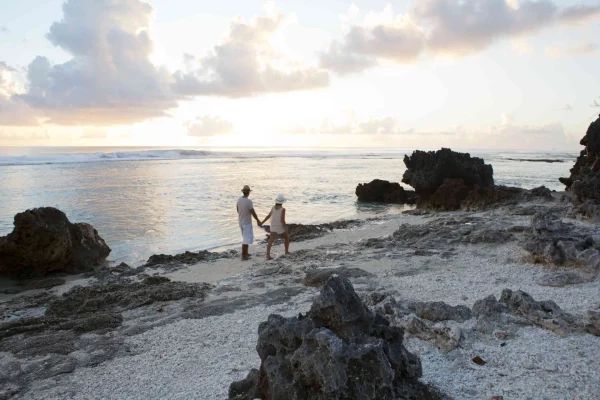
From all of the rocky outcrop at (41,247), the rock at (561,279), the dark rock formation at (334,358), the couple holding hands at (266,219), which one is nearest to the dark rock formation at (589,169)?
the rock at (561,279)

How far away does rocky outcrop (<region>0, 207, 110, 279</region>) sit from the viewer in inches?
332

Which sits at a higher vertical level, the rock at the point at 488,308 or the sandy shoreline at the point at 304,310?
the rock at the point at 488,308

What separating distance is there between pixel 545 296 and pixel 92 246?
8.55 meters

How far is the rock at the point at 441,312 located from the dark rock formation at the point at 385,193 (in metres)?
16.0

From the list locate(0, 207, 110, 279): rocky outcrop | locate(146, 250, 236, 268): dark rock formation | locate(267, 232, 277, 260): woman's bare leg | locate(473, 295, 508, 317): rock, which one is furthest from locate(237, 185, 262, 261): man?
locate(473, 295, 508, 317): rock

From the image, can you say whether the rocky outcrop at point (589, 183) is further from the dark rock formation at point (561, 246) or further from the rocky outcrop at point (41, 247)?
the rocky outcrop at point (41, 247)

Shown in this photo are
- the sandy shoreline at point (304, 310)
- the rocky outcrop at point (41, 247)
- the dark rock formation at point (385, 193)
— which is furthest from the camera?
the dark rock formation at point (385, 193)

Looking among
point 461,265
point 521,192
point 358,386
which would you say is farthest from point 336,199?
point 358,386

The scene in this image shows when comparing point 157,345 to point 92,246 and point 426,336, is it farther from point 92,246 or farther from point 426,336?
point 92,246

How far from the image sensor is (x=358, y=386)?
2607mm

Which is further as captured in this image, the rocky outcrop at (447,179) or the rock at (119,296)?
the rocky outcrop at (447,179)

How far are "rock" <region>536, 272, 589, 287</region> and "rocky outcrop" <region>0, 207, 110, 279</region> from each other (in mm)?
8327

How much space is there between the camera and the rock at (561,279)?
19.3 ft

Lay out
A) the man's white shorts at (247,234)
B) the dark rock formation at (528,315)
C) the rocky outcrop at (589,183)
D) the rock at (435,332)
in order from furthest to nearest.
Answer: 1. the rocky outcrop at (589,183)
2. the man's white shorts at (247,234)
3. the dark rock formation at (528,315)
4. the rock at (435,332)
